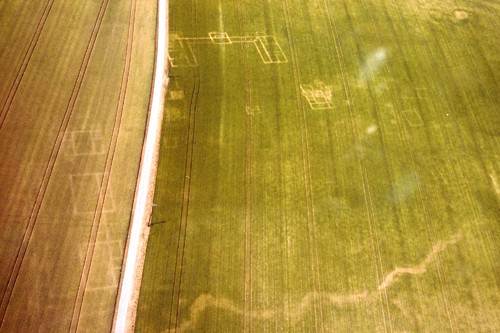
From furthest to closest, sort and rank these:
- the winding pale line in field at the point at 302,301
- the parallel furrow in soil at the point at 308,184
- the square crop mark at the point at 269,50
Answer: the square crop mark at the point at 269,50, the parallel furrow in soil at the point at 308,184, the winding pale line in field at the point at 302,301

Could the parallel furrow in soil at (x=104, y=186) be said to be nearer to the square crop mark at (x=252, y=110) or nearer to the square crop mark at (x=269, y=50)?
the square crop mark at (x=252, y=110)

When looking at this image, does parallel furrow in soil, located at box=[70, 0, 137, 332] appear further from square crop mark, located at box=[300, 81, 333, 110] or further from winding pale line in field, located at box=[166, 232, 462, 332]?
square crop mark, located at box=[300, 81, 333, 110]

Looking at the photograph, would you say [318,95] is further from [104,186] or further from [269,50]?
[104,186]

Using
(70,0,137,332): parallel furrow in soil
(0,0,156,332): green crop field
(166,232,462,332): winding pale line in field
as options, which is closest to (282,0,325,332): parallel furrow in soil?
(166,232,462,332): winding pale line in field

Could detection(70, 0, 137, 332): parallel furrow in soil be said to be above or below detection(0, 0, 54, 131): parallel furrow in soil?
below

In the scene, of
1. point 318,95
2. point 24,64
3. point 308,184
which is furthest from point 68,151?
point 318,95

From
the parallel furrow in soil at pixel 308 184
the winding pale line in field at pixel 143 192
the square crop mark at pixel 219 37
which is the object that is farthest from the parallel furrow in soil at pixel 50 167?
the parallel furrow in soil at pixel 308 184
